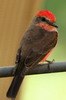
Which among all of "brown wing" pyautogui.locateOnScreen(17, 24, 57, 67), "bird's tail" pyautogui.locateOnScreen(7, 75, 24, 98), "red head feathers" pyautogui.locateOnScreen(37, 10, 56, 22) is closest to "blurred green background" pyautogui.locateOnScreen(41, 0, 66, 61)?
"red head feathers" pyautogui.locateOnScreen(37, 10, 56, 22)

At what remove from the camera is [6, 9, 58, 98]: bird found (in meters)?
3.18

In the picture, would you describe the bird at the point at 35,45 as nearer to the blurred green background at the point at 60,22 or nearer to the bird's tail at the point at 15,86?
the bird's tail at the point at 15,86

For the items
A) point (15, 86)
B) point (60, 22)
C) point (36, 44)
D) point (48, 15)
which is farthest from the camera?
point (60, 22)

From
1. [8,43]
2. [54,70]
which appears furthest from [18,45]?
[54,70]

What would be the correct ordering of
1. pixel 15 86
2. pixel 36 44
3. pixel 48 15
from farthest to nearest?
1. pixel 48 15
2. pixel 36 44
3. pixel 15 86

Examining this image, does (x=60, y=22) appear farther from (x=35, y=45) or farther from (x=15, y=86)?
(x=15, y=86)

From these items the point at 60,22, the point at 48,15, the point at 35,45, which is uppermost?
the point at 48,15

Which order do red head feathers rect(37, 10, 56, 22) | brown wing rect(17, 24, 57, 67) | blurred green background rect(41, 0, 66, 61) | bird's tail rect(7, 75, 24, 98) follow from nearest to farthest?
bird's tail rect(7, 75, 24, 98) < brown wing rect(17, 24, 57, 67) < red head feathers rect(37, 10, 56, 22) < blurred green background rect(41, 0, 66, 61)

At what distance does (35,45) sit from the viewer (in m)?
3.50

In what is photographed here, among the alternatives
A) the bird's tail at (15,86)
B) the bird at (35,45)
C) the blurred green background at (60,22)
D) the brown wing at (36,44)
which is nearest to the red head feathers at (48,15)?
the bird at (35,45)

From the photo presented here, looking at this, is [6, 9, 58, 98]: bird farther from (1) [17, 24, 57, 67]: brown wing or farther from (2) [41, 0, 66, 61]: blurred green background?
(2) [41, 0, 66, 61]: blurred green background

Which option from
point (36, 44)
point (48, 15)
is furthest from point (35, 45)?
point (48, 15)

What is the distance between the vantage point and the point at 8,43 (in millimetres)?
3744

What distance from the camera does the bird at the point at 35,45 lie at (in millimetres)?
3178
